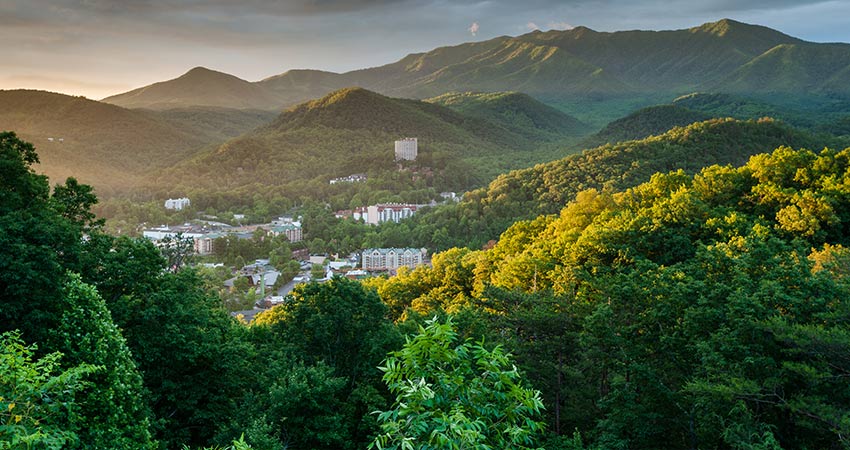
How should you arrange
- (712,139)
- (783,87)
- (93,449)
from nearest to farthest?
(93,449), (712,139), (783,87)

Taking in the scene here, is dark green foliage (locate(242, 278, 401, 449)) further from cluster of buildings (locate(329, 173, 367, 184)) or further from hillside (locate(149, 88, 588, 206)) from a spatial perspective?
cluster of buildings (locate(329, 173, 367, 184))

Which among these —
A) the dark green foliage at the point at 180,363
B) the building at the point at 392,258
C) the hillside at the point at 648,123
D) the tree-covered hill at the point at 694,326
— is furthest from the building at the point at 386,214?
the dark green foliage at the point at 180,363

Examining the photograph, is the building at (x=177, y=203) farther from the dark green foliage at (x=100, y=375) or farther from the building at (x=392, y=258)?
the dark green foliage at (x=100, y=375)

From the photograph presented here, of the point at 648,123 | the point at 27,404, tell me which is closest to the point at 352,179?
the point at 648,123

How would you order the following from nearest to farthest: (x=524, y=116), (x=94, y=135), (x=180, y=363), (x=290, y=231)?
(x=180, y=363), (x=290, y=231), (x=94, y=135), (x=524, y=116)

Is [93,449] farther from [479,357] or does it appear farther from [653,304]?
[653,304]

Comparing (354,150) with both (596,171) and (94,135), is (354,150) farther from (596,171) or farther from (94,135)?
(596,171)

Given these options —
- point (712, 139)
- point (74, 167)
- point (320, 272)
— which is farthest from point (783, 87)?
point (74, 167)
